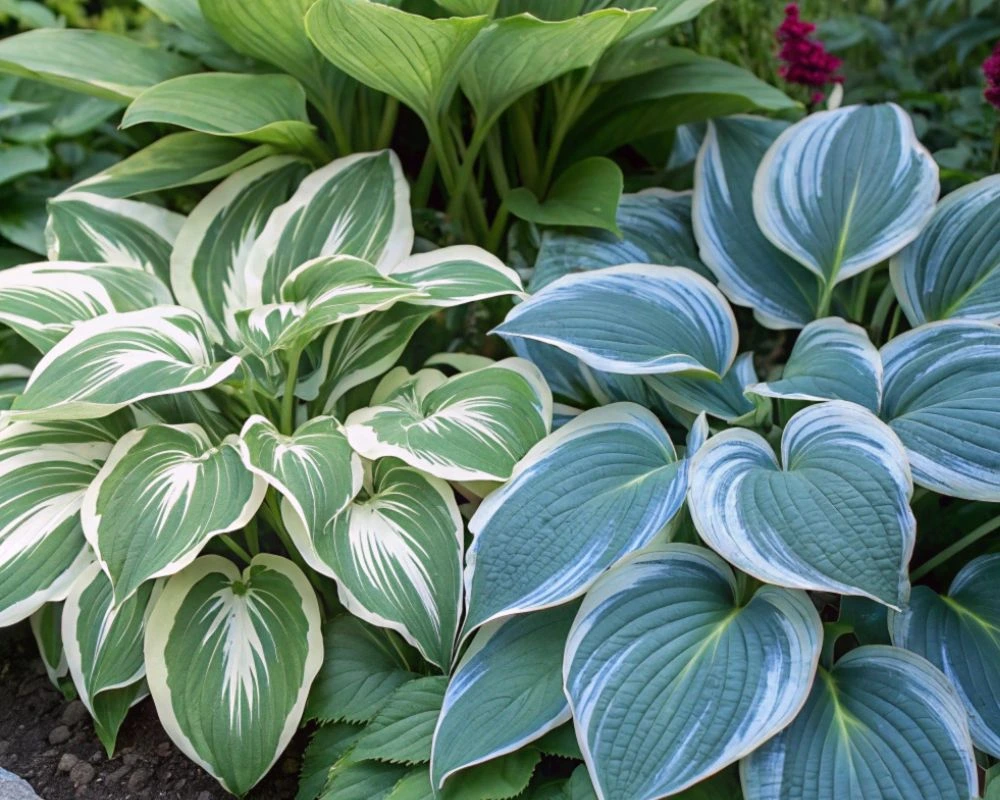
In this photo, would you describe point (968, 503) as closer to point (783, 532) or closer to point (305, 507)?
point (783, 532)

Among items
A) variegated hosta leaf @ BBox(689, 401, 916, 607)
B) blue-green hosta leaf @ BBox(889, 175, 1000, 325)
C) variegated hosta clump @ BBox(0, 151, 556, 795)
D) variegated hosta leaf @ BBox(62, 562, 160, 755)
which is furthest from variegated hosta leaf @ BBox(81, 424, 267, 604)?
blue-green hosta leaf @ BBox(889, 175, 1000, 325)

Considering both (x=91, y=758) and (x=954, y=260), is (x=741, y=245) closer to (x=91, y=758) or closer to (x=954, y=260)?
(x=954, y=260)

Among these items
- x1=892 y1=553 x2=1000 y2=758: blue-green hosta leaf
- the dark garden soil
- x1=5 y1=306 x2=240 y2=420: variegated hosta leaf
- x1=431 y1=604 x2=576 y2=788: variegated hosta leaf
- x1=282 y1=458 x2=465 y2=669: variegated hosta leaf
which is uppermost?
x1=5 y1=306 x2=240 y2=420: variegated hosta leaf

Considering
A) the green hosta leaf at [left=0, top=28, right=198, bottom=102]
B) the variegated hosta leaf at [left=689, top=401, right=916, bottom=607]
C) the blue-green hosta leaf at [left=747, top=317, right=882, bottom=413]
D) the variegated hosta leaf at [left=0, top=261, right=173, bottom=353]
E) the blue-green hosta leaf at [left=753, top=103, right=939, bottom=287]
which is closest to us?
the variegated hosta leaf at [left=689, top=401, right=916, bottom=607]

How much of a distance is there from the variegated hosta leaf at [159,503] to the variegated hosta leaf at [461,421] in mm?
161

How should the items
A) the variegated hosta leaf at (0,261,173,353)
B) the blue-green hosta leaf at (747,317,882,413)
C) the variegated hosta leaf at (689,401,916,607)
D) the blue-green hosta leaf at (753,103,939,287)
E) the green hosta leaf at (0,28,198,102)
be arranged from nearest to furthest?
the variegated hosta leaf at (689,401,916,607) < the blue-green hosta leaf at (747,317,882,413) < the variegated hosta leaf at (0,261,173,353) < the blue-green hosta leaf at (753,103,939,287) < the green hosta leaf at (0,28,198,102)

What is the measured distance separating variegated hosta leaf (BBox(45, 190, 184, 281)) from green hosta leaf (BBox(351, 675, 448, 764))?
0.78 m

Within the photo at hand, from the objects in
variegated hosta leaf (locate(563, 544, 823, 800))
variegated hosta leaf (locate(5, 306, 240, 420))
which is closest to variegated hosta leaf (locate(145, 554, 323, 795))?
variegated hosta leaf (locate(5, 306, 240, 420))

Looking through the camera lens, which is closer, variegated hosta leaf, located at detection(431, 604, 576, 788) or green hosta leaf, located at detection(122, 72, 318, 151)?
variegated hosta leaf, located at detection(431, 604, 576, 788)

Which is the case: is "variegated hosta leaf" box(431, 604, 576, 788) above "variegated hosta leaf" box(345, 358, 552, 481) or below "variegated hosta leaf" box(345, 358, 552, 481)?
below

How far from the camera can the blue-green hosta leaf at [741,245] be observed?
60.0 inches

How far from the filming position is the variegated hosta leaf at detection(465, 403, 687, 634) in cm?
110

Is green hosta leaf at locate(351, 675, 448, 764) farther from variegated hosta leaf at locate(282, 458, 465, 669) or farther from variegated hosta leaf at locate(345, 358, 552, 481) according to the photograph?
variegated hosta leaf at locate(345, 358, 552, 481)

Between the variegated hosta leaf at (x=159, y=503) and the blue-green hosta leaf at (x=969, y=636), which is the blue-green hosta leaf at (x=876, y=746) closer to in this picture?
the blue-green hosta leaf at (x=969, y=636)
